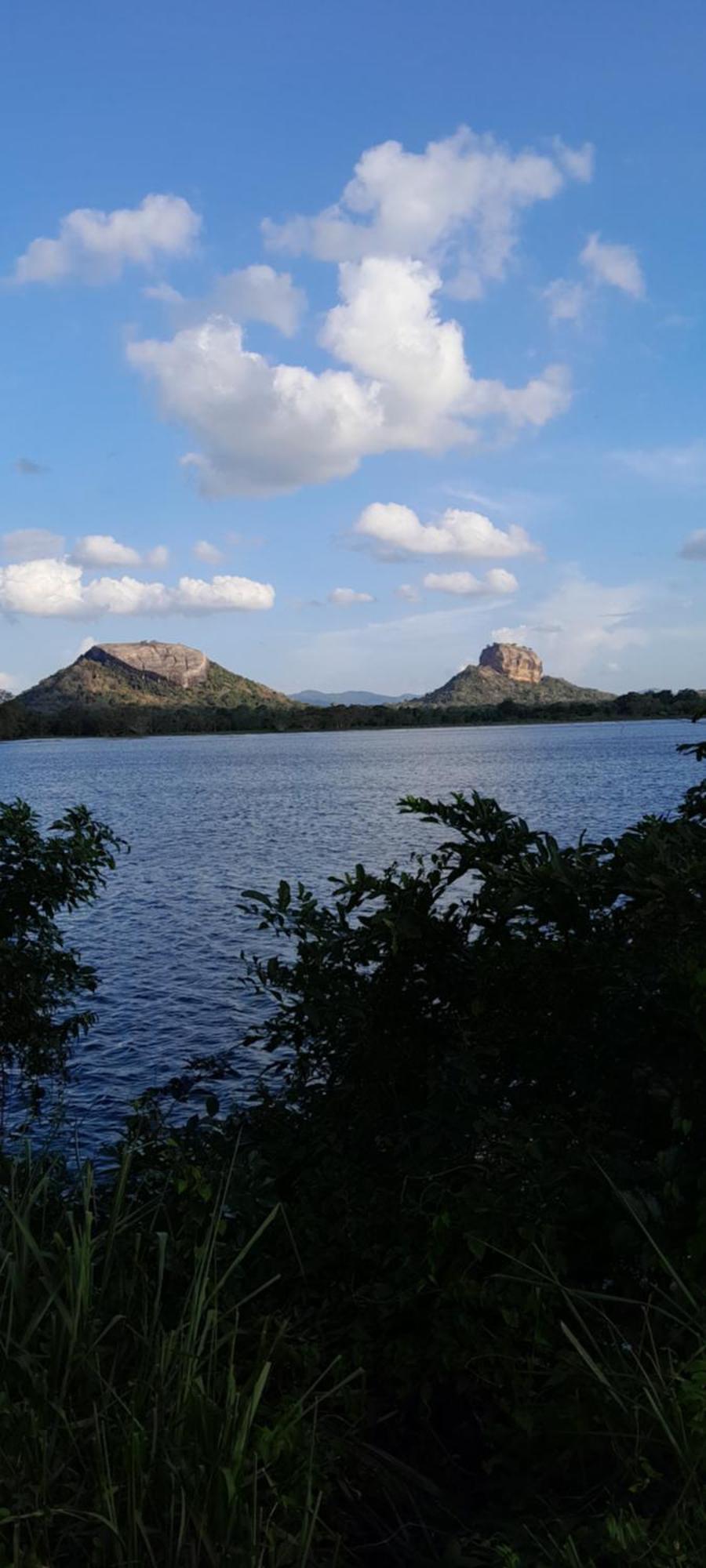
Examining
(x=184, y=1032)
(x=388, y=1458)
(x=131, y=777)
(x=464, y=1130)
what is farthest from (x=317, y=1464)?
(x=131, y=777)

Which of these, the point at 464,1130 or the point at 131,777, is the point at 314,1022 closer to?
the point at 464,1130

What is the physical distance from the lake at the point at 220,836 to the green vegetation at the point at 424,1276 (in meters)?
1.74

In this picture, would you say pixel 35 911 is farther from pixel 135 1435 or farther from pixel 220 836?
pixel 220 836

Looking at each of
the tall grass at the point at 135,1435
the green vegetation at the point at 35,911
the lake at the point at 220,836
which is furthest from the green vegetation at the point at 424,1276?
the green vegetation at the point at 35,911

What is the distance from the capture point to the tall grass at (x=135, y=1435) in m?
3.45

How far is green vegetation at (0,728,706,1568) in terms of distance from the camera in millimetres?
3637

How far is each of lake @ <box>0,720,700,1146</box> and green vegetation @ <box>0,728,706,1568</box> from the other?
1740 mm

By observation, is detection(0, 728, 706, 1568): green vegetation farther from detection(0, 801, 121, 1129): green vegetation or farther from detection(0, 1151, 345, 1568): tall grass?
detection(0, 801, 121, 1129): green vegetation

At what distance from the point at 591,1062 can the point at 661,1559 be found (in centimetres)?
265

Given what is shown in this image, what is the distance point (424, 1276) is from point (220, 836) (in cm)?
4455

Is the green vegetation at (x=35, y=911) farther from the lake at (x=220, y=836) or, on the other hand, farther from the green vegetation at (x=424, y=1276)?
the green vegetation at (x=424, y=1276)

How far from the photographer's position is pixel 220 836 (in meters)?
48.8

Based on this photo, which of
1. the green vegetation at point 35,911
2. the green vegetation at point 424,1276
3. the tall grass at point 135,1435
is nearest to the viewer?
the tall grass at point 135,1435

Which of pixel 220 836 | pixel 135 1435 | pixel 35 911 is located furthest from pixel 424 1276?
pixel 220 836
